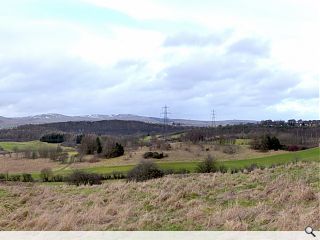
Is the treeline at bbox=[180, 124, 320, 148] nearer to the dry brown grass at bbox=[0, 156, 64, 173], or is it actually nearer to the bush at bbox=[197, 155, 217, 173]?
the bush at bbox=[197, 155, 217, 173]

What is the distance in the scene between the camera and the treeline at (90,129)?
5488cm

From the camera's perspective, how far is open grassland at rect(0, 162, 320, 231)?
784cm

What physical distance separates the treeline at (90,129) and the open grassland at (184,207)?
1626 inches

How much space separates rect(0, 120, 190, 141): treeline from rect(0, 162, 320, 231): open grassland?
41309 millimetres

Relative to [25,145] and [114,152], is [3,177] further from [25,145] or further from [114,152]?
[25,145]

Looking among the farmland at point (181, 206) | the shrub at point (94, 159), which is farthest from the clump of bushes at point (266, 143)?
the farmland at point (181, 206)

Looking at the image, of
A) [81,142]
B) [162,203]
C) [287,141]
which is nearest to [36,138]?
[81,142]

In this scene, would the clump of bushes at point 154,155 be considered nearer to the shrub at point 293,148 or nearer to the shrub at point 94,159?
the shrub at point 94,159

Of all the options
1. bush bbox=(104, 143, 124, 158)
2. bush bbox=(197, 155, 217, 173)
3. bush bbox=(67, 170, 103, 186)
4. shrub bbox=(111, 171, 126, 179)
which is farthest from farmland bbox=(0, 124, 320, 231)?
bush bbox=(104, 143, 124, 158)

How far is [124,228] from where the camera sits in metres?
7.73

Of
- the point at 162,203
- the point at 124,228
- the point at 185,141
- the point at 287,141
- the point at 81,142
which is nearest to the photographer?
the point at 124,228

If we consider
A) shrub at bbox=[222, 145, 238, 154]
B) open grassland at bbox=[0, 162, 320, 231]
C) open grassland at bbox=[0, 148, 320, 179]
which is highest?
open grassland at bbox=[0, 162, 320, 231]

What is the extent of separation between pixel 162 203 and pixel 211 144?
43.6 metres

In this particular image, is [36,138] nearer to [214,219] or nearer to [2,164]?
[2,164]
